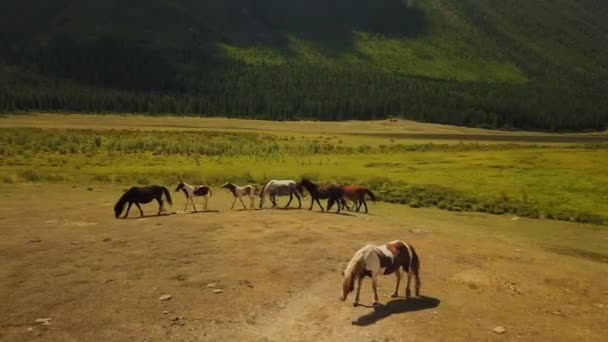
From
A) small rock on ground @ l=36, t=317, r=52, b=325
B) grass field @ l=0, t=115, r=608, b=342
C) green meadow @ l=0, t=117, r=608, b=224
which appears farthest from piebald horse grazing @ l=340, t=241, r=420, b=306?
green meadow @ l=0, t=117, r=608, b=224

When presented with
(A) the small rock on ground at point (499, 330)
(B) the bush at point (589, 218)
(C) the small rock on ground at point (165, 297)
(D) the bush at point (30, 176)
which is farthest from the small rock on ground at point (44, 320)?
(B) the bush at point (589, 218)

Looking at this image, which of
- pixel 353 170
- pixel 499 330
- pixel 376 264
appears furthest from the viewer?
pixel 353 170

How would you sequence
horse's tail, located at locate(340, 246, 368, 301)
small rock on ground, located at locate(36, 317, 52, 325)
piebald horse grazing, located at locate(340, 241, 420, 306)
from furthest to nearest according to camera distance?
piebald horse grazing, located at locate(340, 241, 420, 306) → horse's tail, located at locate(340, 246, 368, 301) → small rock on ground, located at locate(36, 317, 52, 325)

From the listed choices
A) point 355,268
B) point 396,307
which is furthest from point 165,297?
point 396,307

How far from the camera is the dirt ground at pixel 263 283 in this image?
15945 millimetres

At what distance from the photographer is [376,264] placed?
58.0ft

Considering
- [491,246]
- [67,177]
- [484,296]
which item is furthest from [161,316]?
[67,177]

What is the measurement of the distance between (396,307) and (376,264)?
4.63ft

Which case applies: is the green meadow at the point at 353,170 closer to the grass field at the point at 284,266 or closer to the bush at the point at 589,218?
the bush at the point at 589,218

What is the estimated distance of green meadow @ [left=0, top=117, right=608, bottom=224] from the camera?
43.7 meters

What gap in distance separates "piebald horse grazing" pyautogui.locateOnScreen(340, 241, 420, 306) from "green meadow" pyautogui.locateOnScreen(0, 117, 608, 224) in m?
23.2

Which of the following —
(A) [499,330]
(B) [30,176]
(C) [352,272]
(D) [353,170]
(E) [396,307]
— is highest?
(C) [352,272]

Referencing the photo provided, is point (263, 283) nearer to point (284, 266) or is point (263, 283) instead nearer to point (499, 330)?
point (284, 266)

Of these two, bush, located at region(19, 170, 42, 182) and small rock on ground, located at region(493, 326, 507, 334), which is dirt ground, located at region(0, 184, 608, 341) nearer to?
small rock on ground, located at region(493, 326, 507, 334)
